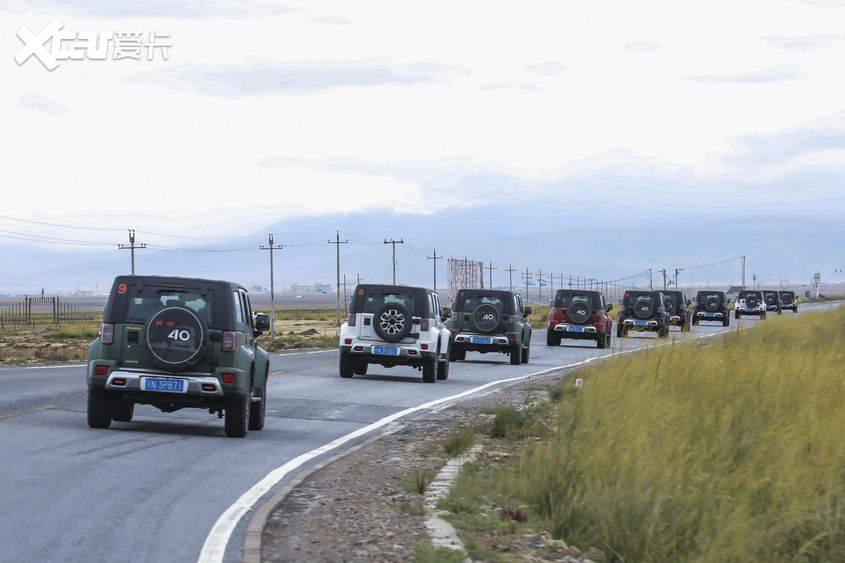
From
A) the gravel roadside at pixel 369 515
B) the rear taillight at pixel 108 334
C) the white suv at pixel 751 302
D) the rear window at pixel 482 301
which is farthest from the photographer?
the white suv at pixel 751 302

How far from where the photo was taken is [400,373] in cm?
2395

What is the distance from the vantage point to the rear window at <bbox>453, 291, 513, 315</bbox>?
2645 cm

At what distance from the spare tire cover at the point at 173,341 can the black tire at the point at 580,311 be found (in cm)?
2291

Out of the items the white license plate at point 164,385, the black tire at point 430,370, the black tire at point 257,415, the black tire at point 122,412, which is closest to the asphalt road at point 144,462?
the black tire at point 122,412

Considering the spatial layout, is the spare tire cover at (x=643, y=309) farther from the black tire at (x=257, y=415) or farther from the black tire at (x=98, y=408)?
the black tire at (x=98, y=408)

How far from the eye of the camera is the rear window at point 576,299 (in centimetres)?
3341

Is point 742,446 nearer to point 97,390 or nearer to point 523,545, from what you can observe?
point 523,545

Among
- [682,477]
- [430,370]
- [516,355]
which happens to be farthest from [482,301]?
[682,477]

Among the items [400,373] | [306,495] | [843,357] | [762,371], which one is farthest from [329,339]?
[306,495]

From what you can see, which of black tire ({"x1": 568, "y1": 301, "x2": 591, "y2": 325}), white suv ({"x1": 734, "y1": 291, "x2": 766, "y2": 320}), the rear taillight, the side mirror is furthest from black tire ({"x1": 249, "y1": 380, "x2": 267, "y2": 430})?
white suv ({"x1": 734, "y1": 291, "x2": 766, "y2": 320})

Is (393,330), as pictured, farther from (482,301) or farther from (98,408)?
(98,408)

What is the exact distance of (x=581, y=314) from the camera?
33625mm

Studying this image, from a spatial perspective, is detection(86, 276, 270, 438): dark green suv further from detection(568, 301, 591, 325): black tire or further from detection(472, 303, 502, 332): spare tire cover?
detection(568, 301, 591, 325): black tire

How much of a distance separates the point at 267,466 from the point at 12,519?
3.23 metres
